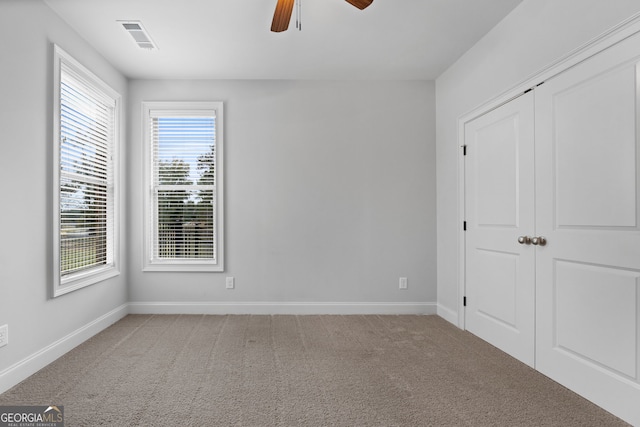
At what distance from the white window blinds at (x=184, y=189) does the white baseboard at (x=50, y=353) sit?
3.03 feet

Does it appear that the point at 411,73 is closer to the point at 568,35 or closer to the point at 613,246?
the point at 568,35

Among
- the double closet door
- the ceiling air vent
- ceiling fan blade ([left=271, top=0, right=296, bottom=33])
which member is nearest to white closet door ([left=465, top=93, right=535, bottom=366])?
the double closet door

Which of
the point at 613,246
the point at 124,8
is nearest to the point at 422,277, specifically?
the point at 613,246

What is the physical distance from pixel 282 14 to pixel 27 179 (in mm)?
2075

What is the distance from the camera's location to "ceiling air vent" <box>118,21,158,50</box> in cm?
298

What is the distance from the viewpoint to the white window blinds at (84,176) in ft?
9.76

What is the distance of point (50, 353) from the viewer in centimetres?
273

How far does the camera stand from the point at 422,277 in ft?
13.8

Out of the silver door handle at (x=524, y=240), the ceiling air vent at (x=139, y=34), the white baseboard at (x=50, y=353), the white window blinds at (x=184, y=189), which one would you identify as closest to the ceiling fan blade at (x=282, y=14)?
the ceiling air vent at (x=139, y=34)

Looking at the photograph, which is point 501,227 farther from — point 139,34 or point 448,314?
point 139,34

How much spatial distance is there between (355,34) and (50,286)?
3180 mm

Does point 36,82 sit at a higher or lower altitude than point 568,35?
lower

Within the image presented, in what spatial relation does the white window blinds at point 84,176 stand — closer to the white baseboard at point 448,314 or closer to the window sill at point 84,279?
the window sill at point 84,279
